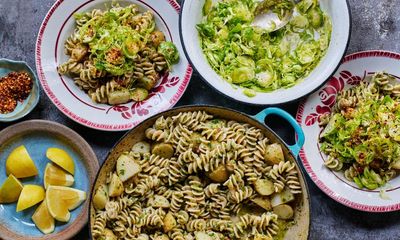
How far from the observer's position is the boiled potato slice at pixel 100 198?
106 inches

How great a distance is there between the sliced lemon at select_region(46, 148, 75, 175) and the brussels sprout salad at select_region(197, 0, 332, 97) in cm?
78

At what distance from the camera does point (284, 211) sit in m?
2.72

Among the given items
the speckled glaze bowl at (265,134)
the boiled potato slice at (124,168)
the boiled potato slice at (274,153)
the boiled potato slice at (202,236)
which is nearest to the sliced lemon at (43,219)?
the speckled glaze bowl at (265,134)

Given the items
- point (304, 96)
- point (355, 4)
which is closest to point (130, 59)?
point (304, 96)

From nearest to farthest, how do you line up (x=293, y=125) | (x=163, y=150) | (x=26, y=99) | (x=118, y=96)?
(x=293, y=125) → (x=163, y=150) → (x=118, y=96) → (x=26, y=99)

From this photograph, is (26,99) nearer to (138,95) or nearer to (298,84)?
(138,95)

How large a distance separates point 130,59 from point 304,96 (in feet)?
2.52

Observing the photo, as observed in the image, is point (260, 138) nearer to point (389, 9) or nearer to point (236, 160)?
point (236, 160)

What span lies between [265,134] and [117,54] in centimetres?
72

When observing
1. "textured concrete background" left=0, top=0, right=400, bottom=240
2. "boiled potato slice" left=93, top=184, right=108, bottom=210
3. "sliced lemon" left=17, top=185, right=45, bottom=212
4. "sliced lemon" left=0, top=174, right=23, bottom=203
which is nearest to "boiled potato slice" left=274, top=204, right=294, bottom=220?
"textured concrete background" left=0, top=0, right=400, bottom=240

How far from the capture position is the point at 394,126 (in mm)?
2787

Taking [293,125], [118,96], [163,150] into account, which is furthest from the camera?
[118,96]

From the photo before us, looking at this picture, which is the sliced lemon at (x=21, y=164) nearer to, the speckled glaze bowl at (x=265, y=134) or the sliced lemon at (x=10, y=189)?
the sliced lemon at (x=10, y=189)

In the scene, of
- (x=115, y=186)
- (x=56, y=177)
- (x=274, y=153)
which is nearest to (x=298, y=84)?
(x=274, y=153)
